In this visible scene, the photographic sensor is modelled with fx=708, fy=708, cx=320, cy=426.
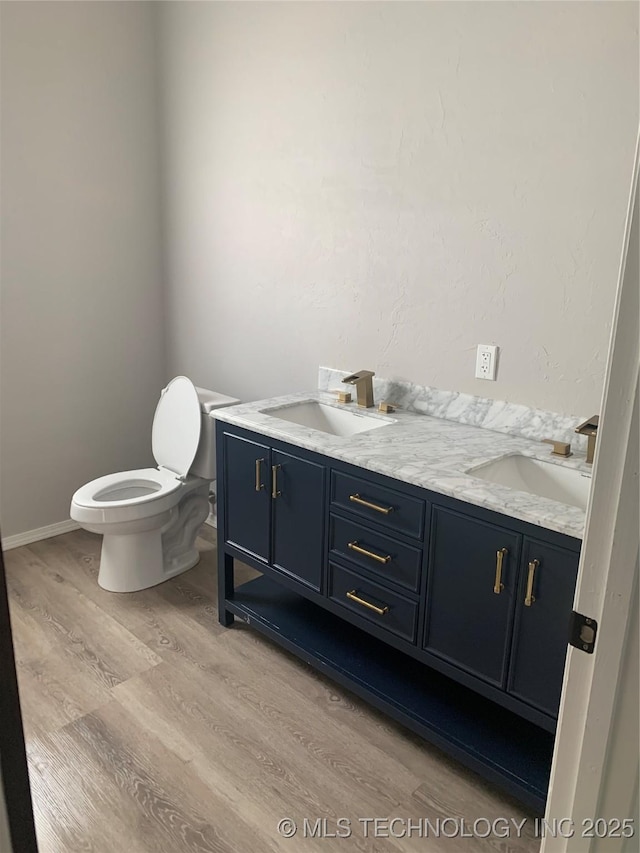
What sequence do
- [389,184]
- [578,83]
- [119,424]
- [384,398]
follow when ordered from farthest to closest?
[119,424] < [384,398] < [389,184] < [578,83]

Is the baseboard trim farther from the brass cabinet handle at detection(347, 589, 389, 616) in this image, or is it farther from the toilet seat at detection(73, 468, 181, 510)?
the brass cabinet handle at detection(347, 589, 389, 616)

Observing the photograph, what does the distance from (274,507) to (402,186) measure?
1.20 metres

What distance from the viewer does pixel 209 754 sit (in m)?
2.04

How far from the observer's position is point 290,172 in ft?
A: 9.29

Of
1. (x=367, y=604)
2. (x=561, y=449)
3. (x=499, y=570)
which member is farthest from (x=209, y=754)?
(x=561, y=449)

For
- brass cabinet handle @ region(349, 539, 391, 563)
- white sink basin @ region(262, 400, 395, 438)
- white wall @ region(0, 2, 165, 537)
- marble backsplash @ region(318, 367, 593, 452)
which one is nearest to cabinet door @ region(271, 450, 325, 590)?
brass cabinet handle @ region(349, 539, 391, 563)

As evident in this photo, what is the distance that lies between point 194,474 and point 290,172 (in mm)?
1313

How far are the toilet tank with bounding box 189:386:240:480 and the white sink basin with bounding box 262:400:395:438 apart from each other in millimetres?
390

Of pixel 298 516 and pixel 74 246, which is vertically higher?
pixel 74 246

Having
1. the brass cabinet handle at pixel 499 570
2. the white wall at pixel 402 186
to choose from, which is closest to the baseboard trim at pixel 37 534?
the white wall at pixel 402 186

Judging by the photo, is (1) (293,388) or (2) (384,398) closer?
(2) (384,398)

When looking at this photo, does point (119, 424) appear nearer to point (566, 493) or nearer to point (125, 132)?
point (125, 132)

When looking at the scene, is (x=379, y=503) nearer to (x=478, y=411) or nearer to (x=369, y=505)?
(x=369, y=505)

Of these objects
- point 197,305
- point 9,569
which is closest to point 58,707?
point 9,569
